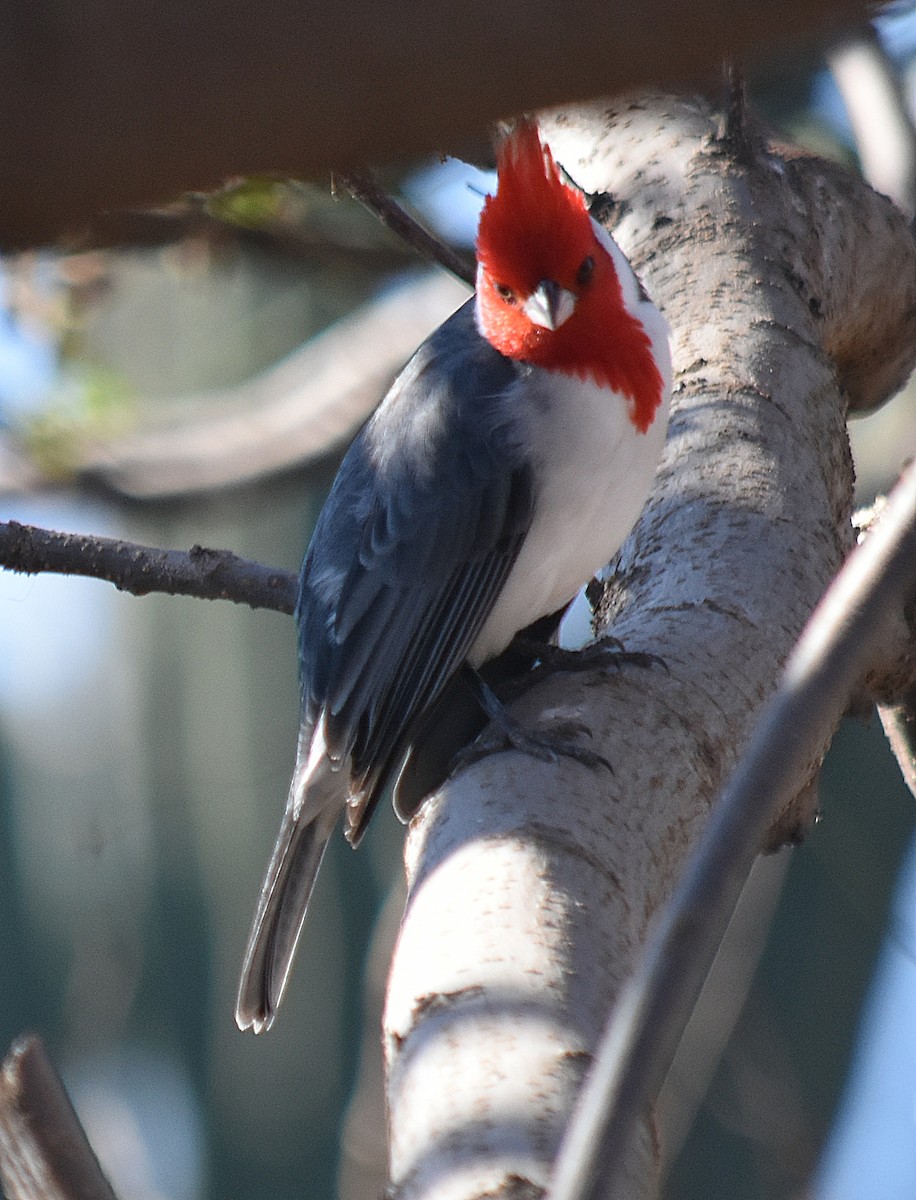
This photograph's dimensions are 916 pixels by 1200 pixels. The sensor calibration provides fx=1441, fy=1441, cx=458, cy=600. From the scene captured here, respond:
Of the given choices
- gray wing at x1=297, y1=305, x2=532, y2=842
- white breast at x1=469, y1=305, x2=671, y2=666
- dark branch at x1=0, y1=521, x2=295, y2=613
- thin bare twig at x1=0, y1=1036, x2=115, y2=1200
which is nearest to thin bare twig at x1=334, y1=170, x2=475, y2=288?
gray wing at x1=297, y1=305, x2=532, y2=842

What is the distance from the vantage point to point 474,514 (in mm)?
2895

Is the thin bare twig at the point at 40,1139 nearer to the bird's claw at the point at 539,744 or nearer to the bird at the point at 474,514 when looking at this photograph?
the bird's claw at the point at 539,744

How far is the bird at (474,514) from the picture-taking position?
2811 millimetres

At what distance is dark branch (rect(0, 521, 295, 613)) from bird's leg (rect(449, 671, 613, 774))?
725 mm

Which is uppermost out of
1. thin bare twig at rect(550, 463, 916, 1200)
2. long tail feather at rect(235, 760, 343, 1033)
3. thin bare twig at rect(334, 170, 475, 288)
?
thin bare twig at rect(334, 170, 475, 288)

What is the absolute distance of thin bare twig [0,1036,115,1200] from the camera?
112 cm

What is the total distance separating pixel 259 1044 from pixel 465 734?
6163mm

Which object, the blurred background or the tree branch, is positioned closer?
the tree branch

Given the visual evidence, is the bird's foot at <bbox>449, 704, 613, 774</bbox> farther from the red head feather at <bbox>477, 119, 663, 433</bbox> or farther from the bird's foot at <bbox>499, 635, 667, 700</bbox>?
the red head feather at <bbox>477, 119, 663, 433</bbox>

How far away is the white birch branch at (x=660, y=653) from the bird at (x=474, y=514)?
0.44ft

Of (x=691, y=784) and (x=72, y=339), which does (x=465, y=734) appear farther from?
(x=72, y=339)

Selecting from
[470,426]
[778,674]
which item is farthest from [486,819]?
[470,426]

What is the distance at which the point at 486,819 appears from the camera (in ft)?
6.16

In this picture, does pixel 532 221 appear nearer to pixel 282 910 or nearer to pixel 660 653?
pixel 660 653
